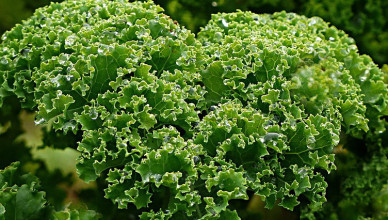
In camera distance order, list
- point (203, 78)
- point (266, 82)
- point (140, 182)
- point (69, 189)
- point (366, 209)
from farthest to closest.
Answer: point (69, 189) → point (366, 209) → point (203, 78) → point (266, 82) → point (140, 182)

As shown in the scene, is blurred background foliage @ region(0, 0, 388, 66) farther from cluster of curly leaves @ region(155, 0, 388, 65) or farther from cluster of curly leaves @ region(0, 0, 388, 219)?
cluster of curly leaves @ region(0, 0, 388, 219)

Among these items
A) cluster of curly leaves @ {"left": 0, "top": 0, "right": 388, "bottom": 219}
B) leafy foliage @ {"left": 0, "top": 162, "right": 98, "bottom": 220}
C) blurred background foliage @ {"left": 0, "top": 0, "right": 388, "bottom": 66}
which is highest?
blurred background foliage @ {"left": 0, "top": 0, "right": 388, "bottom": 66}

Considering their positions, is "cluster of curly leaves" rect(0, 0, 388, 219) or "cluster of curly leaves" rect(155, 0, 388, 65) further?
"cluster of curly leaves" rect(155, 0, 388, 65)

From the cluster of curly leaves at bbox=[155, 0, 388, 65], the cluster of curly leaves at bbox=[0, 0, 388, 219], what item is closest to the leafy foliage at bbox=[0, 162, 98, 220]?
the cluster of curly leaves at bbox=[0, 0, 388, 219]

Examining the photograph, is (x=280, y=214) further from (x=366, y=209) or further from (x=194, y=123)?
(x=194, y=123)

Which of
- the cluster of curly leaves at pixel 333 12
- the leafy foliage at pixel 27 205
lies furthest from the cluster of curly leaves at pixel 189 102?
the cluster of curly leaves at pixel 333 12

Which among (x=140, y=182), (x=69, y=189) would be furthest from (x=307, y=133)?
(x=69, y=189)

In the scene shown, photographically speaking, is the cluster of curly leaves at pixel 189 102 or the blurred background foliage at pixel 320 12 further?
the blurred background foliage at pixel 320 12

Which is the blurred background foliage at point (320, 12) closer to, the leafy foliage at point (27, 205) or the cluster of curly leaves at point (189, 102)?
the cluster of curly leaves at point (189, 102)
